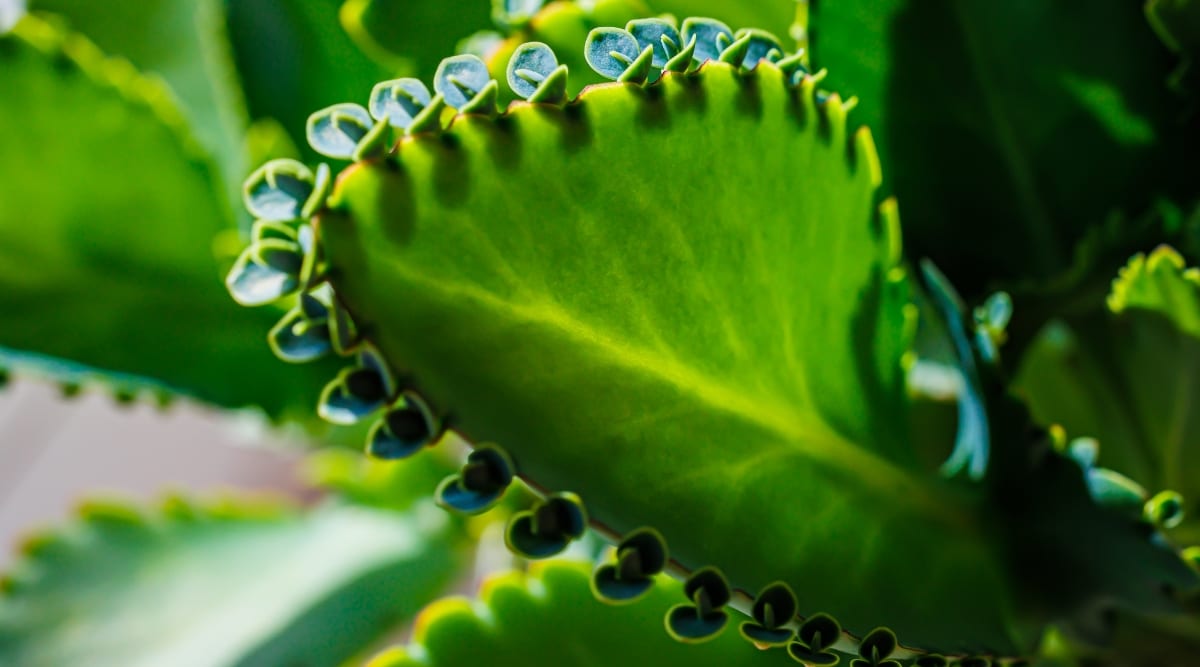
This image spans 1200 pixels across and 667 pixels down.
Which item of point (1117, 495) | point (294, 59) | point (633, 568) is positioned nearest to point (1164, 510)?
point (1117, 495)

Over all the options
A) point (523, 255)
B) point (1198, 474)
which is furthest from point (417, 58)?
point (1198, 474)

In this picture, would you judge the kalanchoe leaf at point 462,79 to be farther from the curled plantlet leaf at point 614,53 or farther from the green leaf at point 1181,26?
the green leaf at point 1181,26

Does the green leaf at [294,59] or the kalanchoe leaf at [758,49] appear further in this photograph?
the green leaf at [294,59]

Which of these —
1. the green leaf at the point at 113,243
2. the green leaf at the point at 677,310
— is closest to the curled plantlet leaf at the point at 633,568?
the green leaf at the point at 677,310

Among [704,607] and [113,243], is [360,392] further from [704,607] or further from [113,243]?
[113,243]

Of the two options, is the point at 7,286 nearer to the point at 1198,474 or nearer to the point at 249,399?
the point at 249,399
